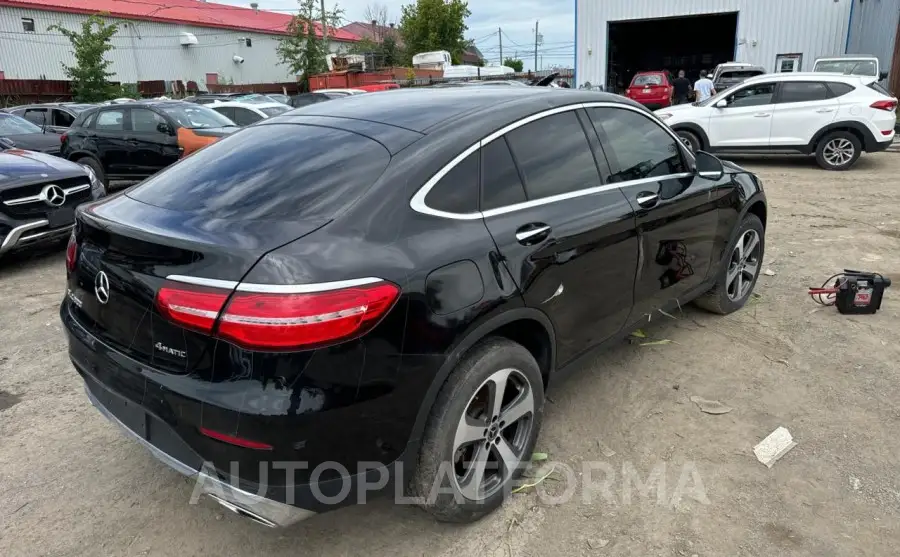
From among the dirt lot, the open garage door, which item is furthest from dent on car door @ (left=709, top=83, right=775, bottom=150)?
the open garage door

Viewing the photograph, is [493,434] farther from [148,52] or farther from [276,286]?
[148,52]

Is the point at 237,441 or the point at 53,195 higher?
the point at 53,195

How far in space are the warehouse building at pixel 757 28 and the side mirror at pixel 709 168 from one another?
66.9 feet

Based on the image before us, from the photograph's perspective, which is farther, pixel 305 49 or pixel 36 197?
pixel 305 49

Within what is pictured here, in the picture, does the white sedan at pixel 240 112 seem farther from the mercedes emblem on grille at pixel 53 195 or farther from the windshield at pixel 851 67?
the windshield at pixel 851 67

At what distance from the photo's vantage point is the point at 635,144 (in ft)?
11.5

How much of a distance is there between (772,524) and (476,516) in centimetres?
120

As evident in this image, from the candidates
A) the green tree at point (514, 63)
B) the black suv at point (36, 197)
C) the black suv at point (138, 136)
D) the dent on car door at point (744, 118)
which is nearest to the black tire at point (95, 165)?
the black suv at point (138, 136)

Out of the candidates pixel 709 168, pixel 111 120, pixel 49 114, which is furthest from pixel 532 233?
pixel 49 114

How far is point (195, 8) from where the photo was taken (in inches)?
1816

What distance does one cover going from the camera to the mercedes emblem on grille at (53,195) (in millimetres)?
5961

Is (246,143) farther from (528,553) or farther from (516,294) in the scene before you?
(528,553)

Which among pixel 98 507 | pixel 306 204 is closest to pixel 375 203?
pixel 306 204

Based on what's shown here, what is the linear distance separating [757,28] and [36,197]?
28084 mm
